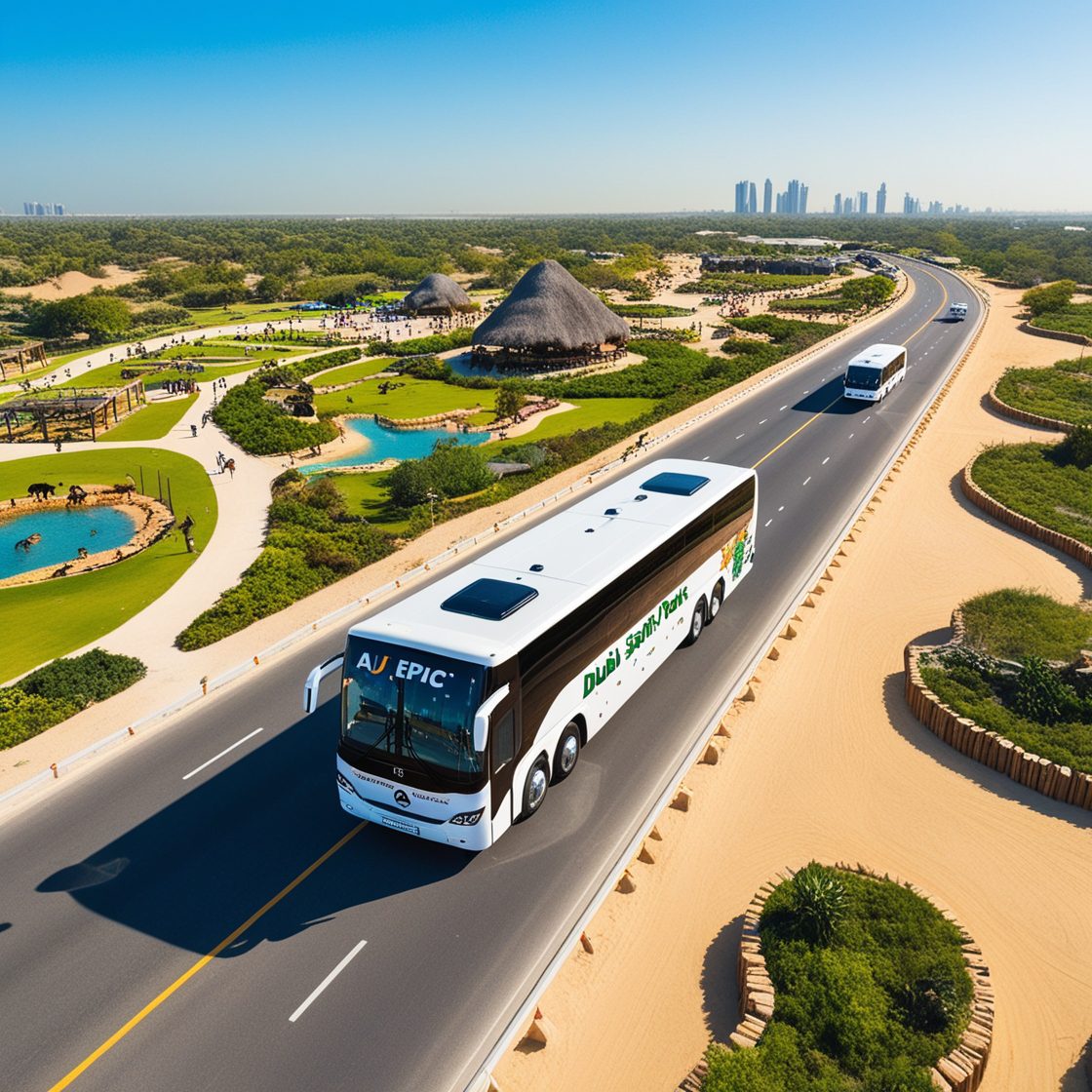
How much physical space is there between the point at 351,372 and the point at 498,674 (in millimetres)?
65846

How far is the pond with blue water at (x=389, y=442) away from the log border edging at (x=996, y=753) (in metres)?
34.3

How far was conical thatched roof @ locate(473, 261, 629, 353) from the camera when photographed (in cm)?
7000

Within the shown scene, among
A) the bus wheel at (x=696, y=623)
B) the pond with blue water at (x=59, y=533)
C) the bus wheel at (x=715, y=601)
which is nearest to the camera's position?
the bus wheel at (x=696, y=623)

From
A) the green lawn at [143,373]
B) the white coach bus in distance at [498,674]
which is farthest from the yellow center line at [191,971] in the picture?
the green lawn at [143,373]

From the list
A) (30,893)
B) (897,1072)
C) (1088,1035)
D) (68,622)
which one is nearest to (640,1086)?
(897,1072)

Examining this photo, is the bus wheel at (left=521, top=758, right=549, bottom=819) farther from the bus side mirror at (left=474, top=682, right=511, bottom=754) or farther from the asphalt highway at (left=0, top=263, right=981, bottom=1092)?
the bus side mirror at (left=474, top=682, right=511, bottom=754)

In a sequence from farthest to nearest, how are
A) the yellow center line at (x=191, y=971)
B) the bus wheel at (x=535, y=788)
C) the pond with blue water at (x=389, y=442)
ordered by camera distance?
the pond with blue water at (x=389, y=442) → the bus wheel at (x=535, y=788) → the yellow center line at (x=191, y=971)

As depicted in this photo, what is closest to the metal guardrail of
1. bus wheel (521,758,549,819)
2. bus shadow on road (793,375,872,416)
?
bus wheel (521,758,549,819)

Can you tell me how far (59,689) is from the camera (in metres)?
20.6

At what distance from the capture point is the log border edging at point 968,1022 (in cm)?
1009

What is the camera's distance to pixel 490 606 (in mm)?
14109

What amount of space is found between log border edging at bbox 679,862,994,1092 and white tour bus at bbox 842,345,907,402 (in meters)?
45.0

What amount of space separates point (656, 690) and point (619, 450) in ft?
87.0

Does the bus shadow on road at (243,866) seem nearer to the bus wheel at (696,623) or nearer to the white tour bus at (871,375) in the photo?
the bus wheel at (696,623)
